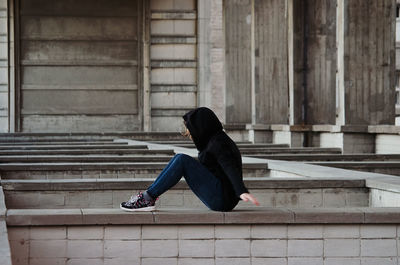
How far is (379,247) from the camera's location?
7539 millimetres

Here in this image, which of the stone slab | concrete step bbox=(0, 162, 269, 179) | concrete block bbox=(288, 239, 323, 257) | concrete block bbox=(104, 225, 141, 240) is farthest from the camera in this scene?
concrete step bbox=(0, 162, 269, 179)

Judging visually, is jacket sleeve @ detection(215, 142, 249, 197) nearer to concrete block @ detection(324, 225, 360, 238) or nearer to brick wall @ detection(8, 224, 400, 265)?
brick wall @ detection(8, 224, 400, 265)

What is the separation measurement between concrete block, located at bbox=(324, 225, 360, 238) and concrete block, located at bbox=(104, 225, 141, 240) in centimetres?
165

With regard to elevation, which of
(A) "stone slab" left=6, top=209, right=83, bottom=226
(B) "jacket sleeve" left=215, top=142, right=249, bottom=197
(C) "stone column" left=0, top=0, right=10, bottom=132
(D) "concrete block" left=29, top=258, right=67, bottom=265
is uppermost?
(C) "stone column" left=0, top=0, right=10, bottom=132

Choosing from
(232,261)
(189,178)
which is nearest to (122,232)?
(189,178)

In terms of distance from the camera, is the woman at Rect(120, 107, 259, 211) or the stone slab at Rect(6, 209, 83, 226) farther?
the woman at Rect(120, 107, 259, 211)

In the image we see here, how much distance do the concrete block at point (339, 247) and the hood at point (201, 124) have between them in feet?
4.64

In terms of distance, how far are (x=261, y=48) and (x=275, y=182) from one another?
64.3ft

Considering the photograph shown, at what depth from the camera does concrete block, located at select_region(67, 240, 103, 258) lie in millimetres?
7359

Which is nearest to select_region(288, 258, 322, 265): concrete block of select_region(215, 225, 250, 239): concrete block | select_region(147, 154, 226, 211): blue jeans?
select_region(215, 225, 250, 239): concrete block

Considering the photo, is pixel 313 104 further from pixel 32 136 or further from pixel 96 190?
pixel 96 190

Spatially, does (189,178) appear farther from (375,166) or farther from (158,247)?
(375,166)

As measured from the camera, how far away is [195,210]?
778cm

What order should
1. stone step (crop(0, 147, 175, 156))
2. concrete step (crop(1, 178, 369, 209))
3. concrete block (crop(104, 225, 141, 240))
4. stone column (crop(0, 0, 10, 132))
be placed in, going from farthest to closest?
1. stone column (crop(0, 0, 10, 132))
2. stone step (crop(0, 147, 175, 156))
3. concrete step (crop(1, 178, 369, 209))
4. concrete block (crop(104, 225, 141, 240))
